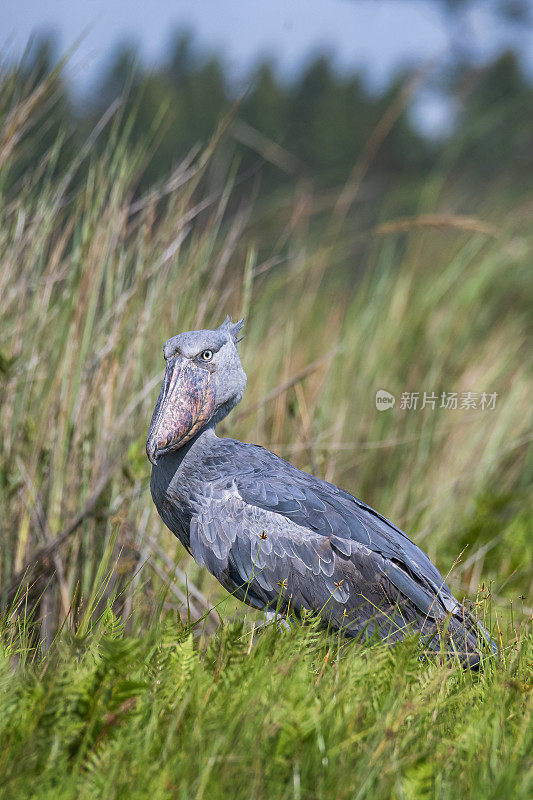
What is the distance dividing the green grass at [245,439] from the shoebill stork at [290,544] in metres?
0.13

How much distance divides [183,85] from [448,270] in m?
8.41

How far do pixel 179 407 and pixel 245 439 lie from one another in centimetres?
130

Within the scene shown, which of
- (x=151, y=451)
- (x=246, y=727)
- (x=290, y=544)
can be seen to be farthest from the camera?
(x=290, y=544)

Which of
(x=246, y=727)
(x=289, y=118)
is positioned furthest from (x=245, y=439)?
(x=289, y=118)

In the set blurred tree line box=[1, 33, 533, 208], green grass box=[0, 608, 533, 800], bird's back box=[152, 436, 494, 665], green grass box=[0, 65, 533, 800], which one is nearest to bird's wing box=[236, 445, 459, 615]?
bird's back box=[152, 436, 494, 665]

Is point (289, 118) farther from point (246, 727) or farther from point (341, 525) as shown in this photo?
point (246, 727)

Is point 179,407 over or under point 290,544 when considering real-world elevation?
over

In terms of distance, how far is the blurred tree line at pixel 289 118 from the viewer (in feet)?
10.6

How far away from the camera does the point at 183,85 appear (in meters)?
11.7

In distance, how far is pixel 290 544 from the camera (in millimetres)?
2246

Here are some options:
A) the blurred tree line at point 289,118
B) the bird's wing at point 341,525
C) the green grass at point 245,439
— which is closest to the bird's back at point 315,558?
the bird's wing at point 341,525

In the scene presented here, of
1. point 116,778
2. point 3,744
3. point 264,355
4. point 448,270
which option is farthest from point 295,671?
point 448,270

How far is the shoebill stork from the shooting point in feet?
7.27

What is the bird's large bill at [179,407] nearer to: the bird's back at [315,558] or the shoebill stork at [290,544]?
the shoebill stork at [290,544]
